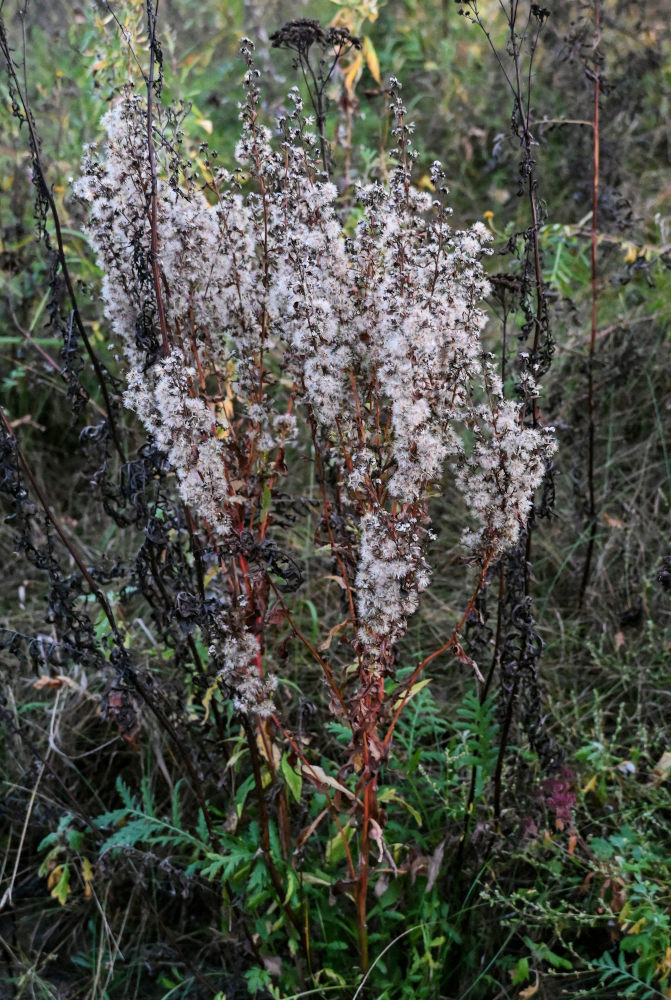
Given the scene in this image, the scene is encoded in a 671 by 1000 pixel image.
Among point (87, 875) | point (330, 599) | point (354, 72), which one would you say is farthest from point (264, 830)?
point (354, 72)

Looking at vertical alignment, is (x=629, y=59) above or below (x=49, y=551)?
above

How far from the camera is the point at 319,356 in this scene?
1.75 metres

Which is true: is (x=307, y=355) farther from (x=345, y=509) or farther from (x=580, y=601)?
(x=580, y=601)

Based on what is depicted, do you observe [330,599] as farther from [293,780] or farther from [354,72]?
[354,72]

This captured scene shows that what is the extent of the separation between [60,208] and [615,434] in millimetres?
2772

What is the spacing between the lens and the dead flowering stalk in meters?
1.76

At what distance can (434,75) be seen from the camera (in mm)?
5746

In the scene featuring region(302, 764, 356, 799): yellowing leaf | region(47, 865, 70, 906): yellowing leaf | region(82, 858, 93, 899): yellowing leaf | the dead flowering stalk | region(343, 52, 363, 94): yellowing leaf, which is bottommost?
region(47, 865, 70, 906): yellowing leaf

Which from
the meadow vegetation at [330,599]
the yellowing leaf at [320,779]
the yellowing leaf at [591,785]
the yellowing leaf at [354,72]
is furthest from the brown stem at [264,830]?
the yellowing leaf at [354,72]

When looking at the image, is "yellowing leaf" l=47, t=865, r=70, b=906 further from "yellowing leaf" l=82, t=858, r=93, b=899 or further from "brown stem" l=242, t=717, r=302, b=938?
"brown stem" l=242, t=717, r=302, b=938

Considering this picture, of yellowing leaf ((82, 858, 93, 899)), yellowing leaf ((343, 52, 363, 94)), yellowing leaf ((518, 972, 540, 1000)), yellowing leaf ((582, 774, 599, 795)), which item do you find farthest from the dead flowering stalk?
yellowing leaf ((343, 52, 363, 94))

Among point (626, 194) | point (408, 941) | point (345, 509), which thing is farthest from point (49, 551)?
point (626, 194)

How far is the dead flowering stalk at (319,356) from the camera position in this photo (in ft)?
5.78

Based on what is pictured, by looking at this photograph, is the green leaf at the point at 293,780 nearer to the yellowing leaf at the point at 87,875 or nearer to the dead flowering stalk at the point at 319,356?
the dead flowering stalk at the point at 319,356
